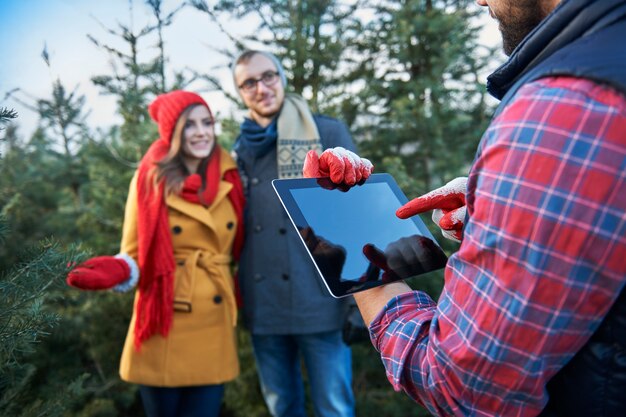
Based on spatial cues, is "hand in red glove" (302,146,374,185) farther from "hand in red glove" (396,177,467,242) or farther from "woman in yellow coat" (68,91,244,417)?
"woman in yellow coat" (68,91,244,417)

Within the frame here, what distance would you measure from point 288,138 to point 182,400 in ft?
5.17

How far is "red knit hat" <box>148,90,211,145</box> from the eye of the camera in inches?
102

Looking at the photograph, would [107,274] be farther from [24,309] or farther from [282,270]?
[24,309]

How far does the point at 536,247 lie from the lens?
686 millimetres

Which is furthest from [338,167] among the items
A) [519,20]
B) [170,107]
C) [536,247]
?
[170,107]

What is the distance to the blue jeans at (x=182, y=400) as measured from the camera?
8.13 feet

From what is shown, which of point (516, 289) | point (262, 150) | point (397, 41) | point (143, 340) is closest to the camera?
point (516, 289)

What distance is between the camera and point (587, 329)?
71cm

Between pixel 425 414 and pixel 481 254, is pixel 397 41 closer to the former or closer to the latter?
pixel 425 414

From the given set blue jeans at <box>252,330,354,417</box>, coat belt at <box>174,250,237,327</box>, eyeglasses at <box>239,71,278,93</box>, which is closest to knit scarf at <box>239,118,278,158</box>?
eyeglasses at <box>239,71,278,93</box>

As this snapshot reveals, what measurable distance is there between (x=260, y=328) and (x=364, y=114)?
185cm

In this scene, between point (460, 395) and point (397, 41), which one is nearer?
point (460, 395)

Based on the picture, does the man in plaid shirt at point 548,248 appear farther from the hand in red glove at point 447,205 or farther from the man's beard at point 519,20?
the hand in red glove at point 447,205

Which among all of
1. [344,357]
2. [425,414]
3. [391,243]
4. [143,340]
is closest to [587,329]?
[391,243]
